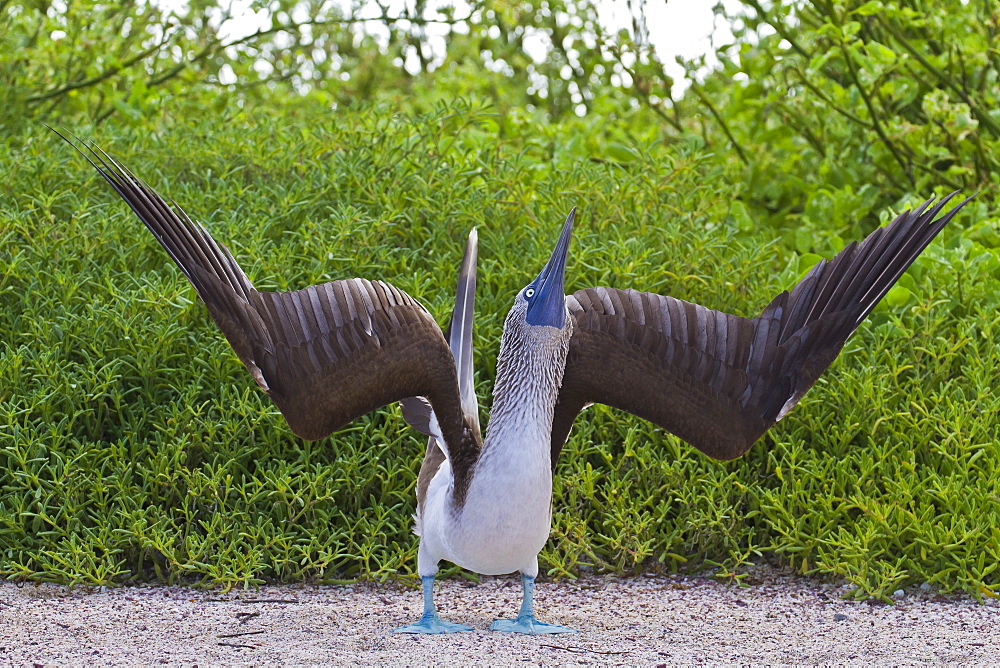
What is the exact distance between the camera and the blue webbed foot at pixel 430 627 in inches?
145

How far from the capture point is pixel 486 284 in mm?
5184

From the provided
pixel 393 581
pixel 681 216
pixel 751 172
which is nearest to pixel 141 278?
pixel 393 581

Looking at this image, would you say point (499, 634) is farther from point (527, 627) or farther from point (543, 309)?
point (543, 309)

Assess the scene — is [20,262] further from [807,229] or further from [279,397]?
[807,229]

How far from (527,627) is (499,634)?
0.10m

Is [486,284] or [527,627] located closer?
[527,627]

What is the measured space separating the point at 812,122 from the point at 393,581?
461cm

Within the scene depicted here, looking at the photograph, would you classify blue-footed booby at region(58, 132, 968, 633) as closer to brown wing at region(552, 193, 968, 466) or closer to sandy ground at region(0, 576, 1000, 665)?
brown wing at region(552, 193, 968, 466)

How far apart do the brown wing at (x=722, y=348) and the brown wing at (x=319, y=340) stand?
48 centimetres

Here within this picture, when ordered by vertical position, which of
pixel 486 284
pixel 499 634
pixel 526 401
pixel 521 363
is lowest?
pixel 499 634

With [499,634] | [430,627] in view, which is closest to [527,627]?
[499,634]

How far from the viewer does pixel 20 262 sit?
16.8ft

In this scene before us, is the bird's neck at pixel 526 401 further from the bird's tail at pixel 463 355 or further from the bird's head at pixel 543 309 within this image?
the bird's tail at pixel 463 355

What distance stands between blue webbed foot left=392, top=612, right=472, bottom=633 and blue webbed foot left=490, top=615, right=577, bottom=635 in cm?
11
